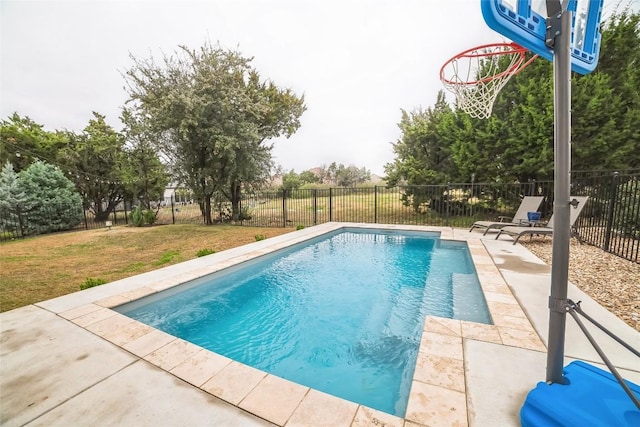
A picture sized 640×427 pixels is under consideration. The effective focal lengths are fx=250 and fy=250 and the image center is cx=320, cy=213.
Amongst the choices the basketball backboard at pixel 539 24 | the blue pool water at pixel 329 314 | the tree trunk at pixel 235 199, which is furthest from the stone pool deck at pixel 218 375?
the tree trunk at pixel 235 199

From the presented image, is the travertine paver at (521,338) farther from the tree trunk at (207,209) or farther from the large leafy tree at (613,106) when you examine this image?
the tree trunk at (207,209)

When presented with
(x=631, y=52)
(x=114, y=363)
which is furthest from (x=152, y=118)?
(x=631, y=52)

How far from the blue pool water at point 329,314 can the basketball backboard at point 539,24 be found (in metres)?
2.35

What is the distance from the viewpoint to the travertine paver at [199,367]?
177cm

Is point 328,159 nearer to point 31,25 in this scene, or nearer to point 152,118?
point 152,118

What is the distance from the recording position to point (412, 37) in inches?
289

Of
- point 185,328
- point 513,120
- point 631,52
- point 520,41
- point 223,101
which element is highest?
point 631,52

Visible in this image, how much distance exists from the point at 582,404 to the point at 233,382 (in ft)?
6.37

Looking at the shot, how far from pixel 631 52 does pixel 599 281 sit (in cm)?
984

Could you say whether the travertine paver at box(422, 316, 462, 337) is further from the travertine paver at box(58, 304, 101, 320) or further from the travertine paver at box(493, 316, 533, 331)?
the travertine paver at box(58, 304, 101, 320)

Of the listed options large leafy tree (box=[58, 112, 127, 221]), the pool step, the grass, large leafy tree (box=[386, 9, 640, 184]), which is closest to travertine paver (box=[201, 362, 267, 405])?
the pool step

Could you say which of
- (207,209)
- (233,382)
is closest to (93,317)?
(233,382)

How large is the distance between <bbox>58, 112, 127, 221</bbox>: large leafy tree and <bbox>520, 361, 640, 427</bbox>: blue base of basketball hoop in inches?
709

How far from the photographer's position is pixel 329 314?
3.36 metres
